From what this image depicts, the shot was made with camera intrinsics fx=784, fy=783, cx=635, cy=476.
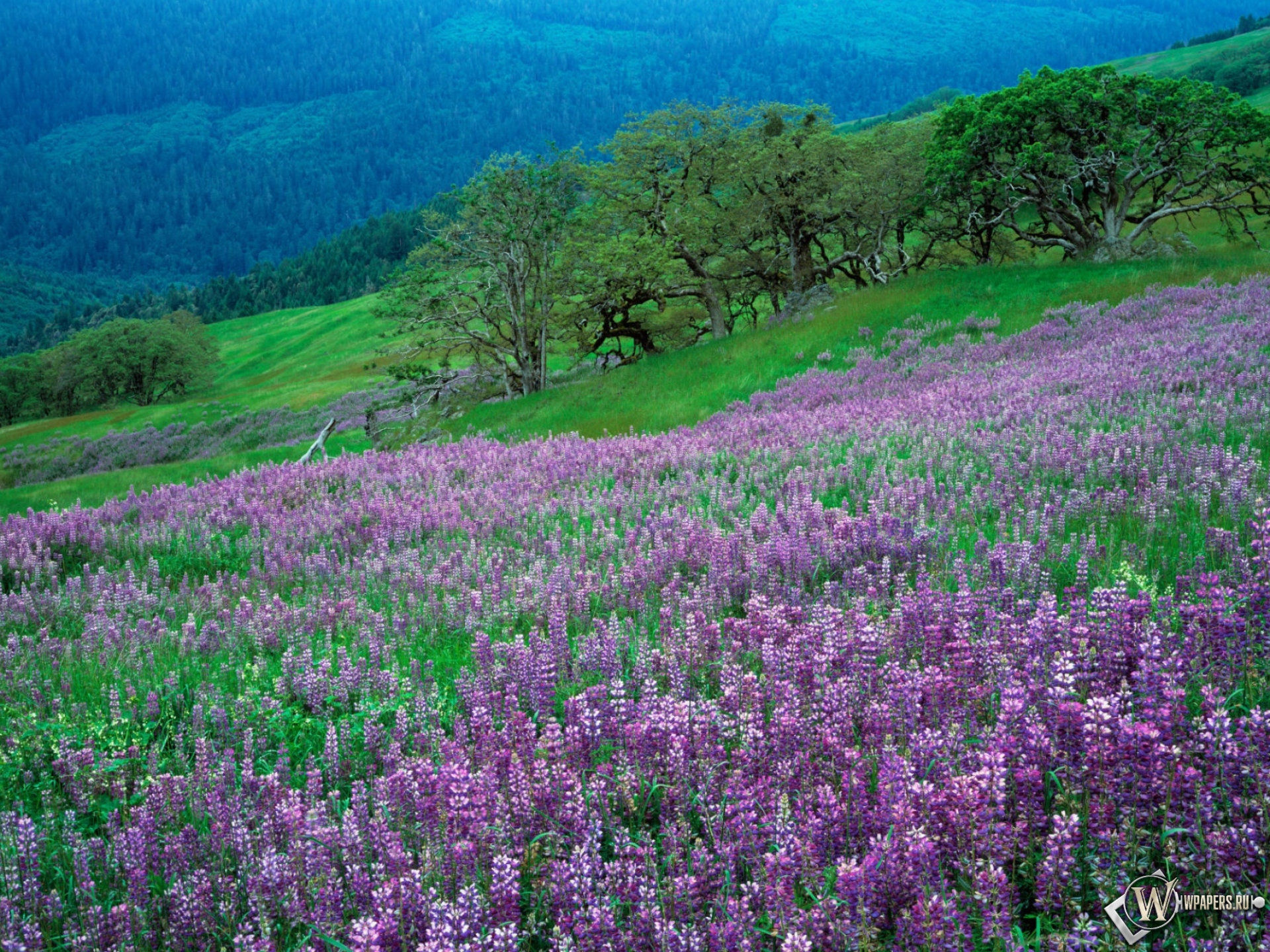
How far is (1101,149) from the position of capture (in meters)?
27.6

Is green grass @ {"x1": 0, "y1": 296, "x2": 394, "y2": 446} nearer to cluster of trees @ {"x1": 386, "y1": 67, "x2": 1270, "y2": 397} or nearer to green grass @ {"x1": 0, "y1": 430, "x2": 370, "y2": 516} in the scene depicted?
green grass @ {"x1": 0, "y1": 430, "x2": 370, "y2": 516}

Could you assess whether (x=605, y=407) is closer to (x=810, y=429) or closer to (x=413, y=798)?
(x=810, y=429)

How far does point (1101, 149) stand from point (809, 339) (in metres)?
13.4

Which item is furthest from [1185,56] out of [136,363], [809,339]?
[136,363]

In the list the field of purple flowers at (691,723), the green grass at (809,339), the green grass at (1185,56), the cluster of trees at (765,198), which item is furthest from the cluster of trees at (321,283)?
the field of purple flowers at (691,723)

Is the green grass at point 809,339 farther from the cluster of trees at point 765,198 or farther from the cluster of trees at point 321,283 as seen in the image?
the cluster of trees at point 321,283

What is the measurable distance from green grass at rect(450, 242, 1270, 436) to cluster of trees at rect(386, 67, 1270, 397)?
3.35m

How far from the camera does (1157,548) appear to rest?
566cm

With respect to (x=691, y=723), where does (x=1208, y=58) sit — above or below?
above

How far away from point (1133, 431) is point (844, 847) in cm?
699

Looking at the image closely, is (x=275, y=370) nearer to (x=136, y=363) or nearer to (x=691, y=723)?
(x=136, y=363)

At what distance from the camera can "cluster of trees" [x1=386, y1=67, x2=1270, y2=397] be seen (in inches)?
1068

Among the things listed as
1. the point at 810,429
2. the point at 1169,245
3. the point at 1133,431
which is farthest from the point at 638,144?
the point at 1133,431

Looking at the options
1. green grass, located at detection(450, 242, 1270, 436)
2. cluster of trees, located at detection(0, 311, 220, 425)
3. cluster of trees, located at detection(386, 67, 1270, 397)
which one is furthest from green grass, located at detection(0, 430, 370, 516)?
cluster of trees, located at detection(0, 311, 220, 425)
